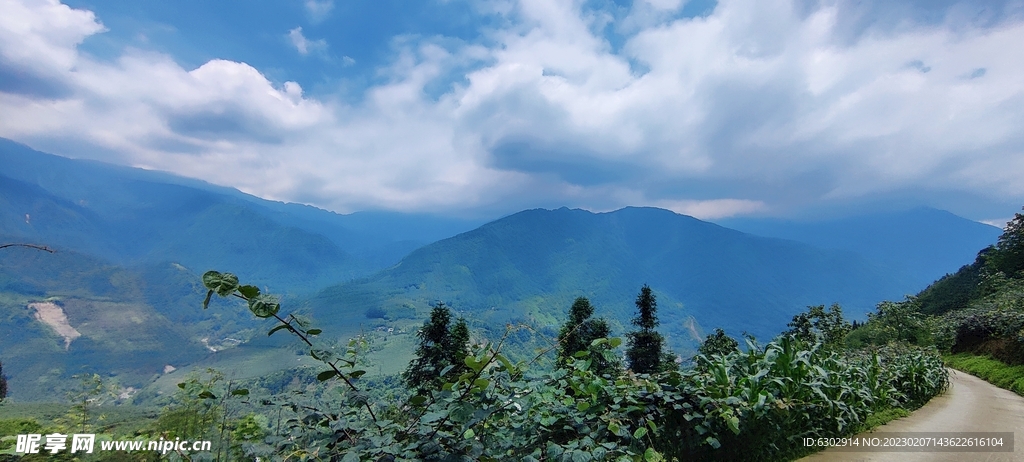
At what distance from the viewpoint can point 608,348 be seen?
106 inches

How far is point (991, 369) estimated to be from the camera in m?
11.6

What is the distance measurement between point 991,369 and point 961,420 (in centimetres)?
913

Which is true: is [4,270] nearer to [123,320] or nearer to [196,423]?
[123,320]

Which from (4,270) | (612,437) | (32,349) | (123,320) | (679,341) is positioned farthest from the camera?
(679,341)

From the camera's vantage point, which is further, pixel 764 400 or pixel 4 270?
pixel 4 270

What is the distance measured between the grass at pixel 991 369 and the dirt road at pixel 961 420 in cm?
37

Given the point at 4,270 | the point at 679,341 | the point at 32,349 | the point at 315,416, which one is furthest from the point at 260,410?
the point at 4,270

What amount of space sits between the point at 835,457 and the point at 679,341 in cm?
21133

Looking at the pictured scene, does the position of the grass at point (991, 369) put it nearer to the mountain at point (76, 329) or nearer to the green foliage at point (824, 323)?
the green foliage at point (824, 323)

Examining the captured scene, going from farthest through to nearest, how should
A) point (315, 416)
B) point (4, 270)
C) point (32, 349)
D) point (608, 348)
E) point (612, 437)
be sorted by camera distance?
point (4, 270)
point (32, 349)
point (608, 348)
point (612, 437)
point (315, 416)

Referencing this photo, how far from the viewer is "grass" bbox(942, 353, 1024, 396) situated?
9780mm

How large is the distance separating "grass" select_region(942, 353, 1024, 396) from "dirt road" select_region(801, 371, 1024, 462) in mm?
368

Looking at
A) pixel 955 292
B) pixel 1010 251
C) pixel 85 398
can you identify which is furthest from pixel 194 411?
pixel 955 292

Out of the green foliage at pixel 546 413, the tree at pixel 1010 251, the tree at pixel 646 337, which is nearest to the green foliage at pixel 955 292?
the tree at pixel 1010 251
